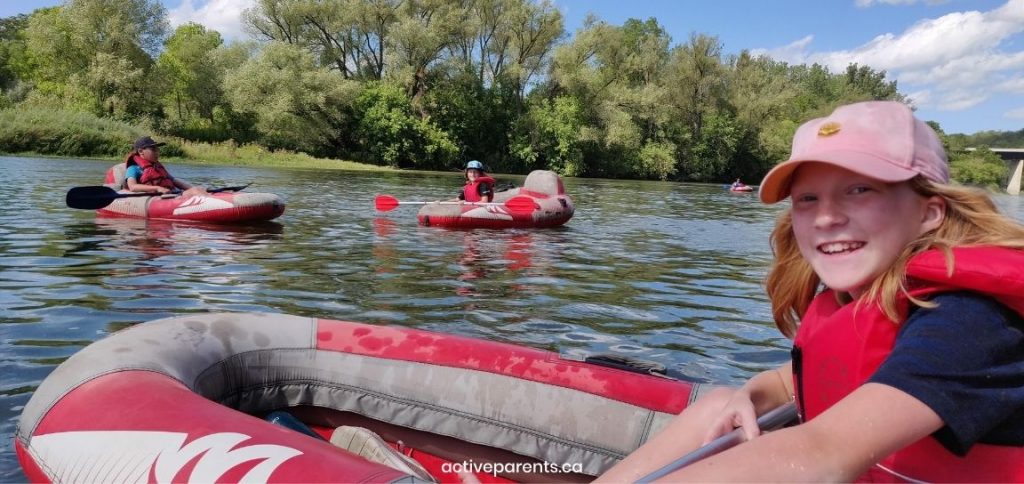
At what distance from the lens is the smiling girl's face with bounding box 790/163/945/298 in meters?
1.50

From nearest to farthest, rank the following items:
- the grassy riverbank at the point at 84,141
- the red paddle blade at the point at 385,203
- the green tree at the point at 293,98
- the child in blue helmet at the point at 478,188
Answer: the child in blue helmet at the point at 478,188 < the red paddle blade at the point at 385,203 < the grassy riverbank at the point at 84,141 < the green tree at the point at 293,98

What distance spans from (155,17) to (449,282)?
3394 cm

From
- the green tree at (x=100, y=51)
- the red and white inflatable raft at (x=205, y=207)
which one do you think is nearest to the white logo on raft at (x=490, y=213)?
the red and white inflatable raft at (x=205, y=207)

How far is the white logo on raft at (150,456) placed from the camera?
1854 millimetres

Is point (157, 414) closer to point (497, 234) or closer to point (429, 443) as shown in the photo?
point (429, 443)

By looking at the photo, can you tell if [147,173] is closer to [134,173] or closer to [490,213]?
[134,173]

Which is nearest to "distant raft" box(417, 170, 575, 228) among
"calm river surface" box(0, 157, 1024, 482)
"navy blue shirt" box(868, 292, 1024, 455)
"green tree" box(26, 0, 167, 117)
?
"calm river surface" box(0, 157, 1024, 482)

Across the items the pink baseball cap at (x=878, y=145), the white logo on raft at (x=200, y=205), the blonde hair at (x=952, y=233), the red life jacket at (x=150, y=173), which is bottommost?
the white logo on raft at (x=200, y=205)

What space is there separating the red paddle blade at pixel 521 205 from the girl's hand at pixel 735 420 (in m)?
9.27

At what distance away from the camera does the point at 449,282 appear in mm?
6574

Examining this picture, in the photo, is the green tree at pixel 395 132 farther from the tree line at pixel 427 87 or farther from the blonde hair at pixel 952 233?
the blonde hair at pixel 952 233

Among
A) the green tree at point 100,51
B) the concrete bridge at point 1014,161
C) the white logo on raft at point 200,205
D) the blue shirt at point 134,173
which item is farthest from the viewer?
the concrete bridge at point 1014,161

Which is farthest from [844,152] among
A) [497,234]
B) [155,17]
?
[155,17]

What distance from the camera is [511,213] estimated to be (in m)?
10.9
